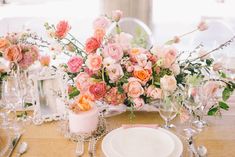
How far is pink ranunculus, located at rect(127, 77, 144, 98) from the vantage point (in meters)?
1.11

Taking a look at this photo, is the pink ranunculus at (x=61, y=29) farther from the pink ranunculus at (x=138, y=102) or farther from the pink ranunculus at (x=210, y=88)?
the pink ranunculus at (x=210, y=88)

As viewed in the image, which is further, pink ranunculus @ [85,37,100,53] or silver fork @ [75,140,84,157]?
pink ranunculus @ [85,37,100,53]

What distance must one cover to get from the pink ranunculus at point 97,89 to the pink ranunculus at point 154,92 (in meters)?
0.16

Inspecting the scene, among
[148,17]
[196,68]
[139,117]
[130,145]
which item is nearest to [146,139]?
[130,145]

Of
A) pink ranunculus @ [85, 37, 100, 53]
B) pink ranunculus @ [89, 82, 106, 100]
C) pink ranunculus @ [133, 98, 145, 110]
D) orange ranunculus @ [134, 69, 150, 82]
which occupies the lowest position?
pink ranunculus @ [133, 98, 145, 110]

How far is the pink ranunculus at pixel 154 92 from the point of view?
1.11 metres

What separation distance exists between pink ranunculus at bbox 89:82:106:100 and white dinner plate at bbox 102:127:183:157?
136 mm

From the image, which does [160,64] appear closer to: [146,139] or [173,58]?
[173,58]

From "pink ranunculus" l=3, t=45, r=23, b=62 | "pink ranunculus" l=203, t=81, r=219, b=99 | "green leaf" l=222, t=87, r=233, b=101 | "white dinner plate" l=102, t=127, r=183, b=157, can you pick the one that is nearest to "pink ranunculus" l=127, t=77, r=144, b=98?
"white dinner plate" l=102, t=127, r=183, b=157

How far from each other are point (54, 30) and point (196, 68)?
0.57 metres

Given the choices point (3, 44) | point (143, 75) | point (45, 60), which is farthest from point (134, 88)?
point (3, 44)

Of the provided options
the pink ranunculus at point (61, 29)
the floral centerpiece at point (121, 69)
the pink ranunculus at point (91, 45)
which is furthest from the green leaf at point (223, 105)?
the pink ranunculus at point (61, 29)

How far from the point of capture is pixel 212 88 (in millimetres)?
Answer: 1109

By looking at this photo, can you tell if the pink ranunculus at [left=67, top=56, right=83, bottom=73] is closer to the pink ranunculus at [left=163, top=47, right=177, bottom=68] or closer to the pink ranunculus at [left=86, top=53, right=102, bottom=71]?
the pink ranunculus at [left=86, top=53, right=102, bottom=71]
